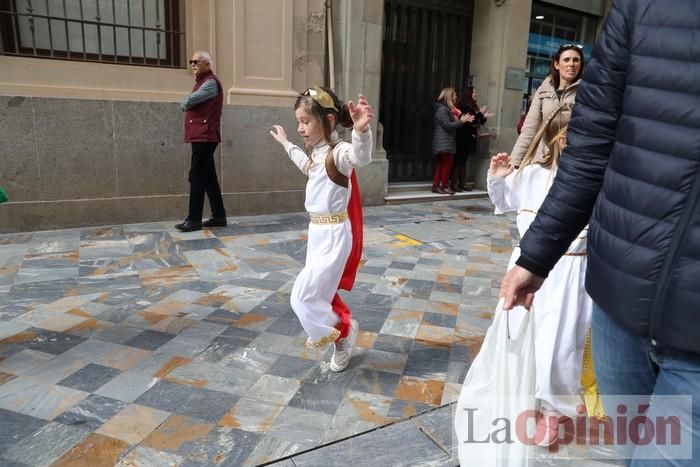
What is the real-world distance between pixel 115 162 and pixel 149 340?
3.59 meters

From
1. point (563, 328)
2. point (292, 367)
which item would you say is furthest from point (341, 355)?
point (563, 328)

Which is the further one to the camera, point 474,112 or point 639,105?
point 474,112

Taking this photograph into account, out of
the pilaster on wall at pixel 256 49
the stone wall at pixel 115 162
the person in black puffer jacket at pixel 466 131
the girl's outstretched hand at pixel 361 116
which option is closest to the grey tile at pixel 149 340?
the girl's outstretched hand at pixel 361 116

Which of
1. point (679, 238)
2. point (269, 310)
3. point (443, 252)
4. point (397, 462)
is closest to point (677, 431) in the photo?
point (679, 238)

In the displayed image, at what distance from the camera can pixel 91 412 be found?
2.64 meters

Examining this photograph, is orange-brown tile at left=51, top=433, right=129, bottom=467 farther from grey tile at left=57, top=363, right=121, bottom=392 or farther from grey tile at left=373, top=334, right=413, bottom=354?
grey tile at left=373, top=334, right=413, bottom=354

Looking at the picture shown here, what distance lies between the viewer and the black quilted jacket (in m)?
1.15

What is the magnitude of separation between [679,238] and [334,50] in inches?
287

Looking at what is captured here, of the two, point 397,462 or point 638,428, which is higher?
point 638,428

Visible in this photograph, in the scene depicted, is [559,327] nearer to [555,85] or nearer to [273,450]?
[273,450]

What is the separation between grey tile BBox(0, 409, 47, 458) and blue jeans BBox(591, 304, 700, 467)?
2373 mm

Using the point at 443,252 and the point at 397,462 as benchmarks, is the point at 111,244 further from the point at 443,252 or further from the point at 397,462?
the point at 397,462

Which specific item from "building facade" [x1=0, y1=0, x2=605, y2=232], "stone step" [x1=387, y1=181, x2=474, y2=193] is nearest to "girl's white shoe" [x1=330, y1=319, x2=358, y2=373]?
"building facade" [x1=0, y1=0, x2=605, y2=232]

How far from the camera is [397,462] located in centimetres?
237
